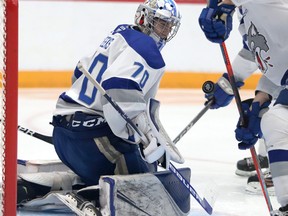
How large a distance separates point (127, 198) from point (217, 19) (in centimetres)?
66

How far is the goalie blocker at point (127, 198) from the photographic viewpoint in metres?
2.69

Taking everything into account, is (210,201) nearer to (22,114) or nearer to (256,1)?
(256,1)

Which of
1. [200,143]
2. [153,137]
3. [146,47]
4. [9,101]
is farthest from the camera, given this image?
[200,143]

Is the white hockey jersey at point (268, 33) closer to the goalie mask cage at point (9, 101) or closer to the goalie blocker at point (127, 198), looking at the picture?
the goalie blocker at point (127, 198)

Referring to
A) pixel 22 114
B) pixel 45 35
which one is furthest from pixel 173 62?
pixel 22 114

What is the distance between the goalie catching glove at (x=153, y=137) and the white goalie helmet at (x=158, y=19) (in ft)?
1.13

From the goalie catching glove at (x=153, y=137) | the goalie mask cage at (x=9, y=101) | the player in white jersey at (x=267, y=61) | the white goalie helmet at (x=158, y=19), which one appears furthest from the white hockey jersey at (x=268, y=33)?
the goalie mask cage at (x=9, y=101)

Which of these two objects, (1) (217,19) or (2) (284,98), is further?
(1) (217,19)

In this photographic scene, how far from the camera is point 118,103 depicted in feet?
8.88

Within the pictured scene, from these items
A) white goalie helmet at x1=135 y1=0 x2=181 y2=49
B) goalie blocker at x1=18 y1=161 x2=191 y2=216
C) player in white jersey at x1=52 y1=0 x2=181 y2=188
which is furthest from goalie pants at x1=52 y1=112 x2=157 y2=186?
white goalie helmet at x1=135 y1=0 x2=181 y2=49

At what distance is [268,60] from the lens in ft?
9.00

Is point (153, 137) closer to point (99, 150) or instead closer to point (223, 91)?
point (99, 150)

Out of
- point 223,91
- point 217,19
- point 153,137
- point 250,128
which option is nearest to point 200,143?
point 223,91

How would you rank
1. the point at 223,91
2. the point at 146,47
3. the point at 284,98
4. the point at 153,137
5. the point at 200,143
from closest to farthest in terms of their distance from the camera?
the point at 284,98 < the point at 153,137 < the point at 146,47 < the point at 223,91 < the point at 200,143
